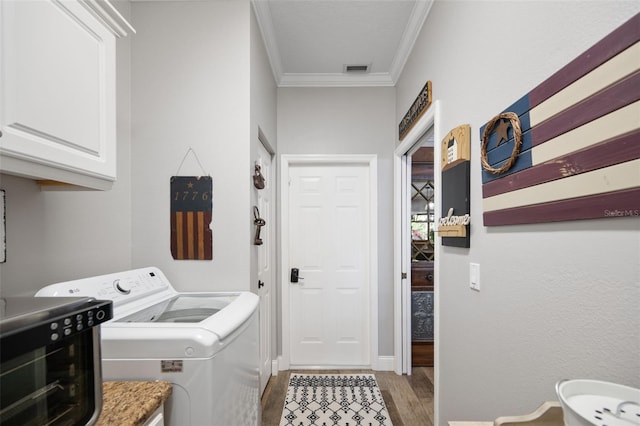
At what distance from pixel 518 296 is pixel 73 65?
67.0 inches

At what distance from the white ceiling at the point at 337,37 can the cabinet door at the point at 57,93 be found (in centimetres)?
121

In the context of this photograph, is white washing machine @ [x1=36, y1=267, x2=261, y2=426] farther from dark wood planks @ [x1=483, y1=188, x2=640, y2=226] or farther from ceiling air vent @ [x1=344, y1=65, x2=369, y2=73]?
ceiling air vent @ [x1=344, y1=65, x2=369, y2=73]

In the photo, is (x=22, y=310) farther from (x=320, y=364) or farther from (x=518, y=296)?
(x=320, y=364)

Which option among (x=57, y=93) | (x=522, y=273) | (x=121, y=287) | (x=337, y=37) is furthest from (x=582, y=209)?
(x=337, y=37)

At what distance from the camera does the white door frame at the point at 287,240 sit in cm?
275

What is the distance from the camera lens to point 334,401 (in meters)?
2.23

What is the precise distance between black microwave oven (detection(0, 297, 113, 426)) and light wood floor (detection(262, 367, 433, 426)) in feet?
5.57

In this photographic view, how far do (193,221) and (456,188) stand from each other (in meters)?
1.51

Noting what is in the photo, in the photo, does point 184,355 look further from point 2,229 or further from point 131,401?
point 2,229

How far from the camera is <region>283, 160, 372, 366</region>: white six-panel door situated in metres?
2.82

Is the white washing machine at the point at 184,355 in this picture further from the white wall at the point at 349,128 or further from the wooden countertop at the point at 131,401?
the white wall at the point at 349,128

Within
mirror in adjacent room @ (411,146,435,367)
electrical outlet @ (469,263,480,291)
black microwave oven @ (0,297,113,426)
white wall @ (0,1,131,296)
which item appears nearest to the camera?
black microwave oven @ (0,297,113,426)

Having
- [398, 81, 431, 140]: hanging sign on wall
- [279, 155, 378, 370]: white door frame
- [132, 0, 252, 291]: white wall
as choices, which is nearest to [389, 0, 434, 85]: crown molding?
[398, 81, 431, 140]: hanging sign on wall

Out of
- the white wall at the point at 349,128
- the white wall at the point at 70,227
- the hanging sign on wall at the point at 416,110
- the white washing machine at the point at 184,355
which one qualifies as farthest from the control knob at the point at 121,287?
the hanging sign on wall at the point at 416,110
